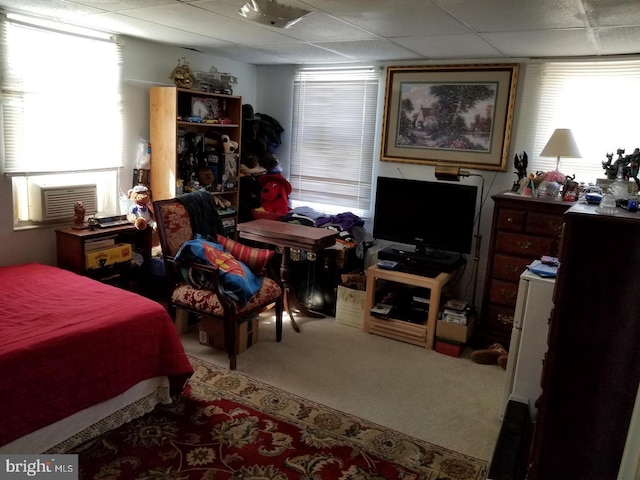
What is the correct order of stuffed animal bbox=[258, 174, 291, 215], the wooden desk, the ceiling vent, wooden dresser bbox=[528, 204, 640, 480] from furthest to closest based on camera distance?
stuffed animal bbox=[258, 174, 291, 215] < the wooden desk < the ceiling vent < wooden dresser bbox=[528, 204, 640, 480]

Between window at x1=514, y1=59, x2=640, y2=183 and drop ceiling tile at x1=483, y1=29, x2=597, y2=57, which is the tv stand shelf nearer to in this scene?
window at x1=514, y1=59, x2=640, y2=183

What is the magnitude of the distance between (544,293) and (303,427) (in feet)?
4.65

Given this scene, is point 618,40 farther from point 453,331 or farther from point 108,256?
point 108,256

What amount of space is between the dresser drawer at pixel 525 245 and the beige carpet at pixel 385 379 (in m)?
0.83

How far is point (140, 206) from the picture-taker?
3.87m

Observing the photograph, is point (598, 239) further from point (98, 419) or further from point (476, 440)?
point (98, 419)

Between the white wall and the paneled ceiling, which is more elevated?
the paneled ceiling

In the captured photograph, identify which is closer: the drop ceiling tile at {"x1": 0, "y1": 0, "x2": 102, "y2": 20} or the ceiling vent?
the ceiling vent

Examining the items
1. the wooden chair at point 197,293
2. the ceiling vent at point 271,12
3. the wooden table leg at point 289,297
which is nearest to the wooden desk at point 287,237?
the wooden table leg at point 289,297

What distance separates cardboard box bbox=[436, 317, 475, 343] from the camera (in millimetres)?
3652

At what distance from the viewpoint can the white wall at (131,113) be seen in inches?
132

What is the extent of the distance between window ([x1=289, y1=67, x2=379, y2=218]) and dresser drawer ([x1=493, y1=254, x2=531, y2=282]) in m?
1.44

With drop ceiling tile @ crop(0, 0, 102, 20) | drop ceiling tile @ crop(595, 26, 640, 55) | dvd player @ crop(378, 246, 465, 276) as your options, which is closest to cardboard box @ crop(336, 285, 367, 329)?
dvd player @ crop(378, 246, 465, 276)

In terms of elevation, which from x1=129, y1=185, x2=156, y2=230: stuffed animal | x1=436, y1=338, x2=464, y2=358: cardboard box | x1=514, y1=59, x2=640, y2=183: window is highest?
x1=514, y1=59, x2=640, y2=183: window
